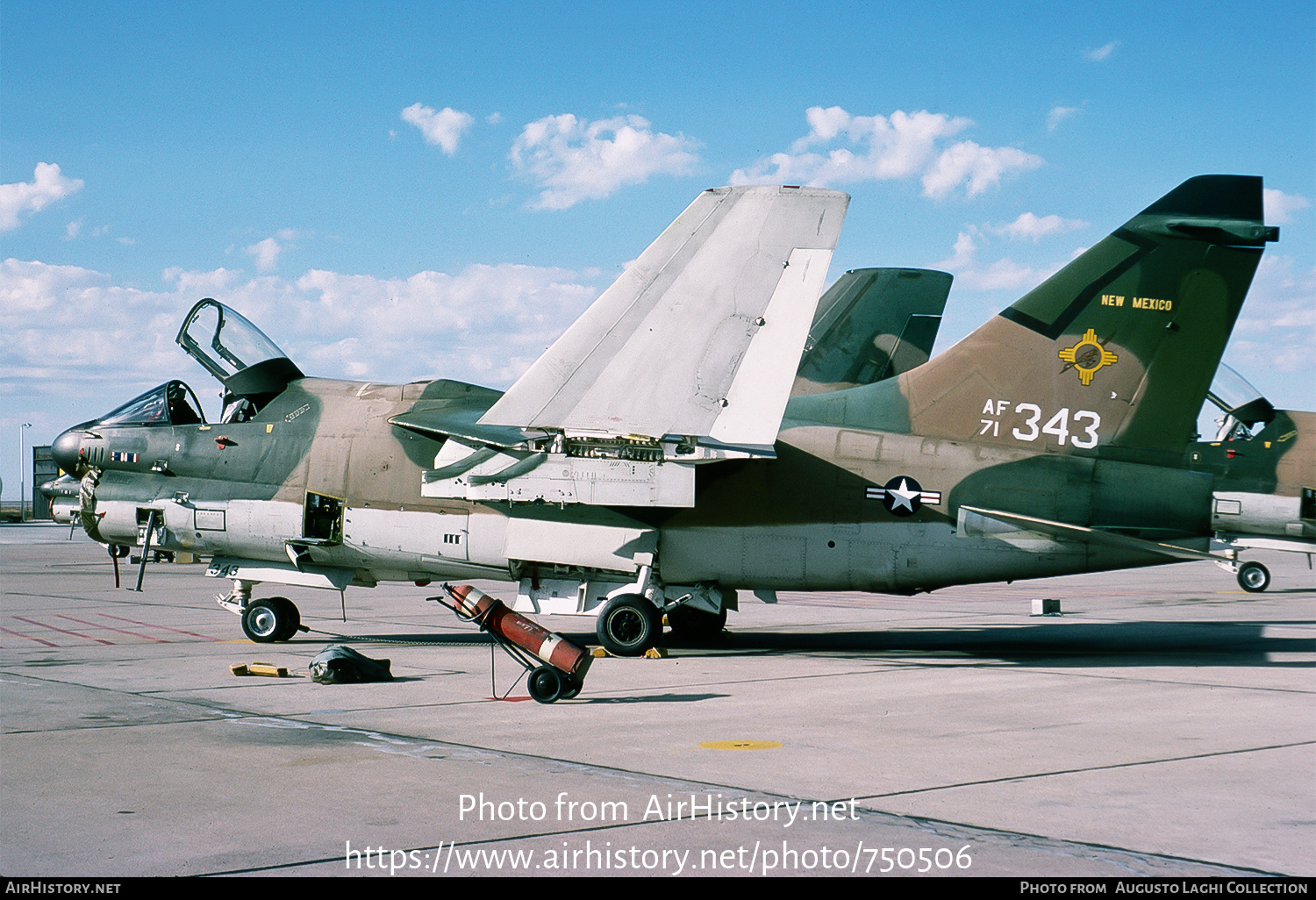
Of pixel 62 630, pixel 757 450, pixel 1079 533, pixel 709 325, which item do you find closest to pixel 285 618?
pixel 62 630

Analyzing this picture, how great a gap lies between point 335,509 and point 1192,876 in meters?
12.3

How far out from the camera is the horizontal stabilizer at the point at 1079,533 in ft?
40.6

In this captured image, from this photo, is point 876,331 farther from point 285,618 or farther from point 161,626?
point 161,626

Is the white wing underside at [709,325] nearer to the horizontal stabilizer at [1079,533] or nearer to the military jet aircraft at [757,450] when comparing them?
the military jet aircraft at [757,450]

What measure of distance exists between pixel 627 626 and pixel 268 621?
5.04 m

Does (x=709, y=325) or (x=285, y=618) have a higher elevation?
(x=709, y=325)

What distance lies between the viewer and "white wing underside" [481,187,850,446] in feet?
41.6

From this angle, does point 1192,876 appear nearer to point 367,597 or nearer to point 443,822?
point 443,822

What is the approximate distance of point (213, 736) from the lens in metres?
8.39

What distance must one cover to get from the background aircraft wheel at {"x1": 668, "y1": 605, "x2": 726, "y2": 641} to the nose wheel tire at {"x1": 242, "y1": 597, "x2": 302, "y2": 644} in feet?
17.3

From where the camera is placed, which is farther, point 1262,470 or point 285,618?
point 1262,470

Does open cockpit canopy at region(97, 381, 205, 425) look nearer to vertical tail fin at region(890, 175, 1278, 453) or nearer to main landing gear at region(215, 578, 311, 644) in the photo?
main landing gear at region(215, 578, 311, 644)

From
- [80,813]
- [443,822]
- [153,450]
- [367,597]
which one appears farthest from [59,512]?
[443,822]

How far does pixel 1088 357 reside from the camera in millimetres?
13320
